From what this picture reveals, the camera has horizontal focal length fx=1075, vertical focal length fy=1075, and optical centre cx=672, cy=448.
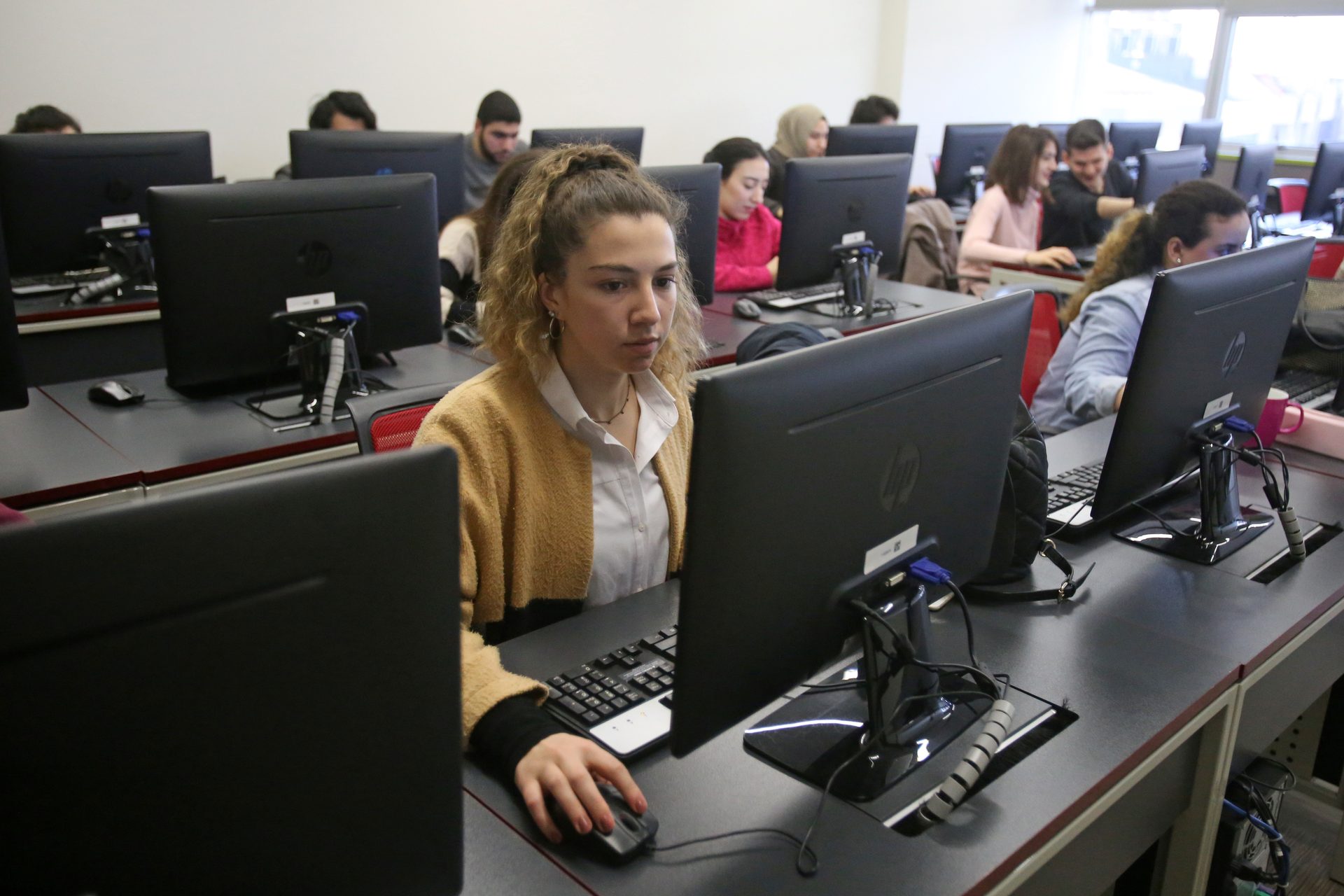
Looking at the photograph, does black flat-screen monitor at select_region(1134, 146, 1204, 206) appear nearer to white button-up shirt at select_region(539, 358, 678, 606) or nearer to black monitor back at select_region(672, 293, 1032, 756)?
white button-up shirt at select_region(539, 358, 678, 606)

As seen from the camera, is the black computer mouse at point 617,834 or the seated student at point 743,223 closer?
the black computer mouse at point 617,834

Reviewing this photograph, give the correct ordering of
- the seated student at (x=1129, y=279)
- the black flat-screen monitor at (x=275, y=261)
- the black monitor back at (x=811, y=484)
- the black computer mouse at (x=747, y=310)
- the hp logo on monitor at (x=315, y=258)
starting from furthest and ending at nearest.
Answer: the black computer mouse at (x=747, y=310) → the seated student at (x=1129, y=279) → the hp logo on monitor at (x=315, y=258) → the black flat-screen monitor at (x=275, y=261) → the black monitor back at (x=811, y=484)

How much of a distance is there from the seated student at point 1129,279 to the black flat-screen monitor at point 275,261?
52.5 inches

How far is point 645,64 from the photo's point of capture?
227 inches

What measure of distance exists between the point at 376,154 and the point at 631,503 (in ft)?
6.59

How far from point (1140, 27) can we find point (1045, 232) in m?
4.14

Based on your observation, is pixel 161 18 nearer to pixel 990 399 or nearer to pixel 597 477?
pixel 597 477

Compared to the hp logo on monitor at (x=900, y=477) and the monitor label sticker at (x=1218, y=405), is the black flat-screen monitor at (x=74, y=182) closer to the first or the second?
the hp logo on monitor at (x=900, y=477)

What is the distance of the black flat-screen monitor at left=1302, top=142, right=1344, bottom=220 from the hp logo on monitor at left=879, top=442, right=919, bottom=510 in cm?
471

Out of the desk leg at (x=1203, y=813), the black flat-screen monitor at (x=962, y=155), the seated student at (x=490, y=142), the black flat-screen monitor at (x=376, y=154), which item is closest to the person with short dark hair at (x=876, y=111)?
the black flat-screen monitor at (x=962, y=155)

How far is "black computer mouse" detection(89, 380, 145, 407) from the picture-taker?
7.13 feet

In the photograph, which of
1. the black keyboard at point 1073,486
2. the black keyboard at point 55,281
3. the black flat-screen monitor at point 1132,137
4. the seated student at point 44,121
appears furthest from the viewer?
the black flat-screen monitor at point 1132,137

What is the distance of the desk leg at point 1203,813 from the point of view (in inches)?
50.6

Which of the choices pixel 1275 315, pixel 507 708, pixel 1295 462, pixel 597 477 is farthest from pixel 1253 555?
pixel 507 708
